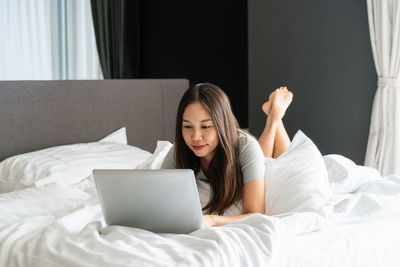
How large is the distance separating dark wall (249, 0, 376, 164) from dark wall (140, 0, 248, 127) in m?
0.15

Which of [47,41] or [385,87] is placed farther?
[47,41]

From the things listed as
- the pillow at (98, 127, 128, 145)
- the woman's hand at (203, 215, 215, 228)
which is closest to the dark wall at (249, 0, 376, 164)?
the pillow at (98, 127, 128, 145)

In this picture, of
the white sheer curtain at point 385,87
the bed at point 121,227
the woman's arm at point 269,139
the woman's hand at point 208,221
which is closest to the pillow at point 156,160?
the bed at point 121,227

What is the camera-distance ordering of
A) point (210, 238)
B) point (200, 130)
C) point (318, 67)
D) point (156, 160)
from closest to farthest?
point (210, 238) → point (200, 130) → point (156, 160) → point (318, 67)

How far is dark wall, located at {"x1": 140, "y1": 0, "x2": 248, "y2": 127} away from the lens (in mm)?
4336

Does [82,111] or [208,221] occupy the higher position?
[82,111]

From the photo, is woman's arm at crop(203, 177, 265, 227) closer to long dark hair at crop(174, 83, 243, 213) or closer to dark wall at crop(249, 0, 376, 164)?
long dark hair at crop(174, 83, 243, 213)

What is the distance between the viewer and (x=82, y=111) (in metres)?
3.29

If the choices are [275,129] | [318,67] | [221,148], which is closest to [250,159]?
[221,148]

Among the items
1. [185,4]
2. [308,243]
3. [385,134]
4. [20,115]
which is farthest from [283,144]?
[185,4]

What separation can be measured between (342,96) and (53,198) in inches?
88.1

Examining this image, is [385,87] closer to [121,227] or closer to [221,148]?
[221,148]

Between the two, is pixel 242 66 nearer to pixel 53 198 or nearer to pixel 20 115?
pixel 20 115

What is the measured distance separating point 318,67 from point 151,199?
251 cm
